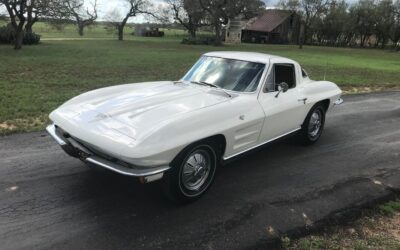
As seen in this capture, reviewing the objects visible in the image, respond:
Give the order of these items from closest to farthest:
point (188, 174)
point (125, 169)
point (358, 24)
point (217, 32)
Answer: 1. point (125, 169)
2. point (188, 174)
3. point (217, 32)
4. point (358, 24)

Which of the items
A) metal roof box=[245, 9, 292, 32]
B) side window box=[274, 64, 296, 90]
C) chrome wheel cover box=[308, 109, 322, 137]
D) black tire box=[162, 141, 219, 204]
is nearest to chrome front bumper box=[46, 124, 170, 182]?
black tire box=[162, 141, 219, 204]

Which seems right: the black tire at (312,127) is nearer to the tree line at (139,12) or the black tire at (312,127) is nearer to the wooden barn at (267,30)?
the tree line at (139,12)

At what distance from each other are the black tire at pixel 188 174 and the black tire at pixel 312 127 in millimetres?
2362

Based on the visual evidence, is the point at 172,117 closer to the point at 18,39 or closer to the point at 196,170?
the point at 196,170

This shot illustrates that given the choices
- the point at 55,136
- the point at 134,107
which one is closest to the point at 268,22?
the point at 134,107

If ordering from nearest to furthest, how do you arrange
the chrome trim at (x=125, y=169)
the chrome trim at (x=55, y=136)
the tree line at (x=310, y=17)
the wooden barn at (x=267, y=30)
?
1. the chrome trim at (x=125, y=169)
2. the chrome trim at (x=55, y=136)
3. the tree line at (x=310, y=17)
4. the wooden barn at (x=267, y=30)

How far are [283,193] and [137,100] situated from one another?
81.3 inches

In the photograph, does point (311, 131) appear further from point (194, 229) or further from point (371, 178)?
point (194, 229)

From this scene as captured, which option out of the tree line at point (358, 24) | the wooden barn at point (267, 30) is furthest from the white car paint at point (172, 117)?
the wooden barn at point (267, 30)

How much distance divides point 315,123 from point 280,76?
140 cm

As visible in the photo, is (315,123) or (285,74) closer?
(285,74)

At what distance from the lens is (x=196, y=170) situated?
414cm

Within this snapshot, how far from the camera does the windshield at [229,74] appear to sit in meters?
5.12

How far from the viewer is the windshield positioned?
512cm
